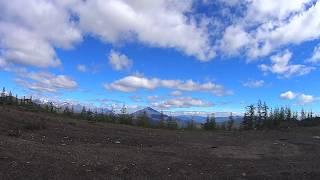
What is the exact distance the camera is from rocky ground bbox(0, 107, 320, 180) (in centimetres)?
1471

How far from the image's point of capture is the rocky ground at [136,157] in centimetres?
1471

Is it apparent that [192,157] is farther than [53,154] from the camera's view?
Yes

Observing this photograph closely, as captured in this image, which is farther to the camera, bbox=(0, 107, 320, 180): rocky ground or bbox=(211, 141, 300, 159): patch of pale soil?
bbox=(211, 141, 300, 159): patch of pale soil

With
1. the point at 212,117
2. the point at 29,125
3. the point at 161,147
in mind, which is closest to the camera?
the point at 161,147

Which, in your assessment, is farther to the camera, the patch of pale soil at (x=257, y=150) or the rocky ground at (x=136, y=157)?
the patch of pale soil at (x=257, y=150)

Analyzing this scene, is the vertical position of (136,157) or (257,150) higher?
(257,150)

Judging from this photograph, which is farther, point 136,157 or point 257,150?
point 257,150

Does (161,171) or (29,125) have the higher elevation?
(29,125)

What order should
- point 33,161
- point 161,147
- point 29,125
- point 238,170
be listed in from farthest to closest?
1. point 29,125
2. point 161,147
3. point 238,170
4. point 33,161

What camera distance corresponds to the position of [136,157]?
18.0 metres

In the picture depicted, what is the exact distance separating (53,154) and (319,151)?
41.7ft

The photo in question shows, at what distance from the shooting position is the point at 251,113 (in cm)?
6225

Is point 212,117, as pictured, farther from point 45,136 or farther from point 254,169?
point 254,169

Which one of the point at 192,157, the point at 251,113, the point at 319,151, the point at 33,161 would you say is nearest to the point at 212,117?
the point at 251,113
